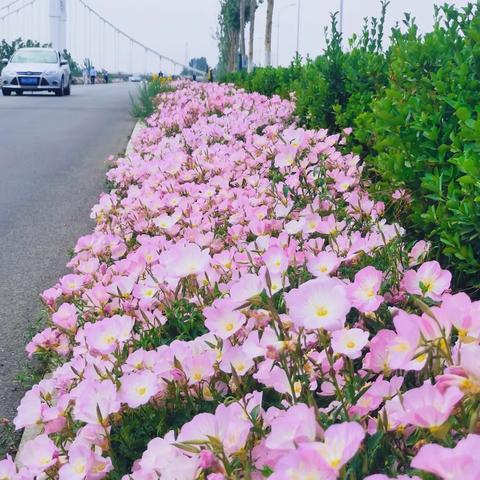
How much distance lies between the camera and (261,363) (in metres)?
1.85

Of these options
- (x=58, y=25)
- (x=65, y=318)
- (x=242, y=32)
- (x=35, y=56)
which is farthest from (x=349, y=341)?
(x=58, y=25)

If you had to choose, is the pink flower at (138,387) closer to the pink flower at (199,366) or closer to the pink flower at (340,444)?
the pink flower at (199,366)

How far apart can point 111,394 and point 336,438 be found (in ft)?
2.61

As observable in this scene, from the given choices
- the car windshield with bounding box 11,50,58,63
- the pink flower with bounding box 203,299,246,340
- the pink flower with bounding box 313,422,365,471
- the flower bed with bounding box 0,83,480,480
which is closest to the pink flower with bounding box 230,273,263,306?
the flower bed with bounding box 0,83,480,480

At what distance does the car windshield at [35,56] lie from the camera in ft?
83.3

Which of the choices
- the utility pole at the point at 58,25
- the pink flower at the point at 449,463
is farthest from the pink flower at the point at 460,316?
the utility pole at the point at 58,25

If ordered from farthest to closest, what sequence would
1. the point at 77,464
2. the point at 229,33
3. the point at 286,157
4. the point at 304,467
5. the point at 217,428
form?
the point at 229,33, the point at 286,157, the point at 77,464, the point at 217,428, the point at 304,467

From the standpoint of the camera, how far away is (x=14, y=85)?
80.9ft

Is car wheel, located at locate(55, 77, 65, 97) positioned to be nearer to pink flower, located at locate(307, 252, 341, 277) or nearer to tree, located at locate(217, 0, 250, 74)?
tree, located at locate(217, 0, 250, 74)

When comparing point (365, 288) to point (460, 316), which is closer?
point (460, 316)

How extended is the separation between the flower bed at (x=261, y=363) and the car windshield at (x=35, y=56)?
23.5m

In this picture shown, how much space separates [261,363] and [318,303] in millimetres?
472

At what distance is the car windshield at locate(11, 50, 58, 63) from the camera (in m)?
25.4

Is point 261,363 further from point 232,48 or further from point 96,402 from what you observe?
point 232,48
